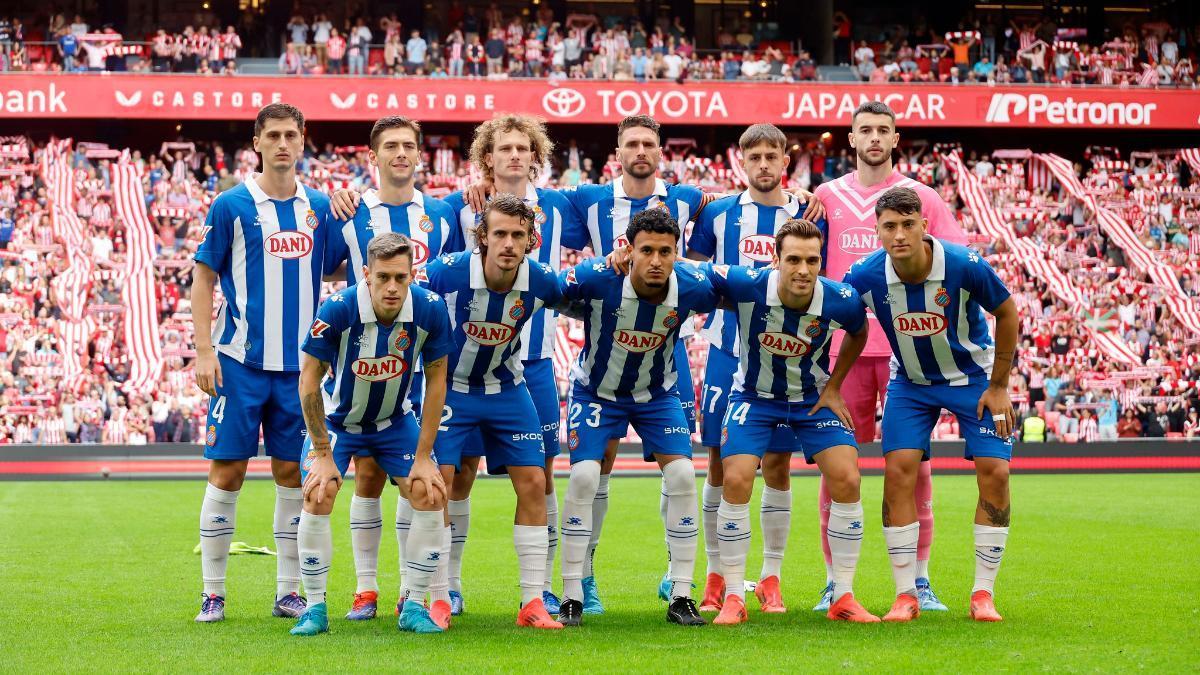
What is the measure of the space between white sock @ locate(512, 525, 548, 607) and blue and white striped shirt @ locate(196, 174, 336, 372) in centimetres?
154

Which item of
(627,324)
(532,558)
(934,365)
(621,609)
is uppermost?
(627,324)

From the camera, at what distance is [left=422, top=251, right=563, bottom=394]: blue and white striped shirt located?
684 centimetres

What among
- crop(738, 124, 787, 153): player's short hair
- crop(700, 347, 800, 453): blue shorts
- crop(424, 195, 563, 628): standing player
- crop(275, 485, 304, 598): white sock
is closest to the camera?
crop(424, 195, 563, 628): standing player

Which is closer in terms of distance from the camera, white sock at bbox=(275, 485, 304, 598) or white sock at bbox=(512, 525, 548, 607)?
white sock at bbox=(512, 525, 548, 607)

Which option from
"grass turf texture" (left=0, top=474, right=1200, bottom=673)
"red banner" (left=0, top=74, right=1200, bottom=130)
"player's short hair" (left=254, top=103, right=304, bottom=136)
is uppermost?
"red banner" (left=0, top=74, right=1200, bottom=130)

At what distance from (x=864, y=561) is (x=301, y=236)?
186 inches

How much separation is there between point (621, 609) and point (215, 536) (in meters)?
2.20

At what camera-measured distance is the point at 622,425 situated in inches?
280

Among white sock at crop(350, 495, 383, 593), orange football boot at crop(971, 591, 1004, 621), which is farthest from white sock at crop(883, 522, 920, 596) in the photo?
white sock at crop(350, 495, 383, 593)

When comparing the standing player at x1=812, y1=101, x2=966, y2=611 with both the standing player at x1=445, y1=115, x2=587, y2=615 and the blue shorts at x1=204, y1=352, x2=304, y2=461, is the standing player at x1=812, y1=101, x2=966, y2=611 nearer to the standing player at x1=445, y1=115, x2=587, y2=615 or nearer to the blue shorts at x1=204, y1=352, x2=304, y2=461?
the standing player at x1=445, y1=115, x2=587, y2=615

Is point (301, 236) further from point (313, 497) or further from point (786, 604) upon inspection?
point (786, 604)

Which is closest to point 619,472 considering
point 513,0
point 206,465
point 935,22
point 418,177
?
point 206,465

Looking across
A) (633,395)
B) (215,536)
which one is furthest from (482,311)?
(215,536)

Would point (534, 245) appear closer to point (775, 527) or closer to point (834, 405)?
point (834, 405)
